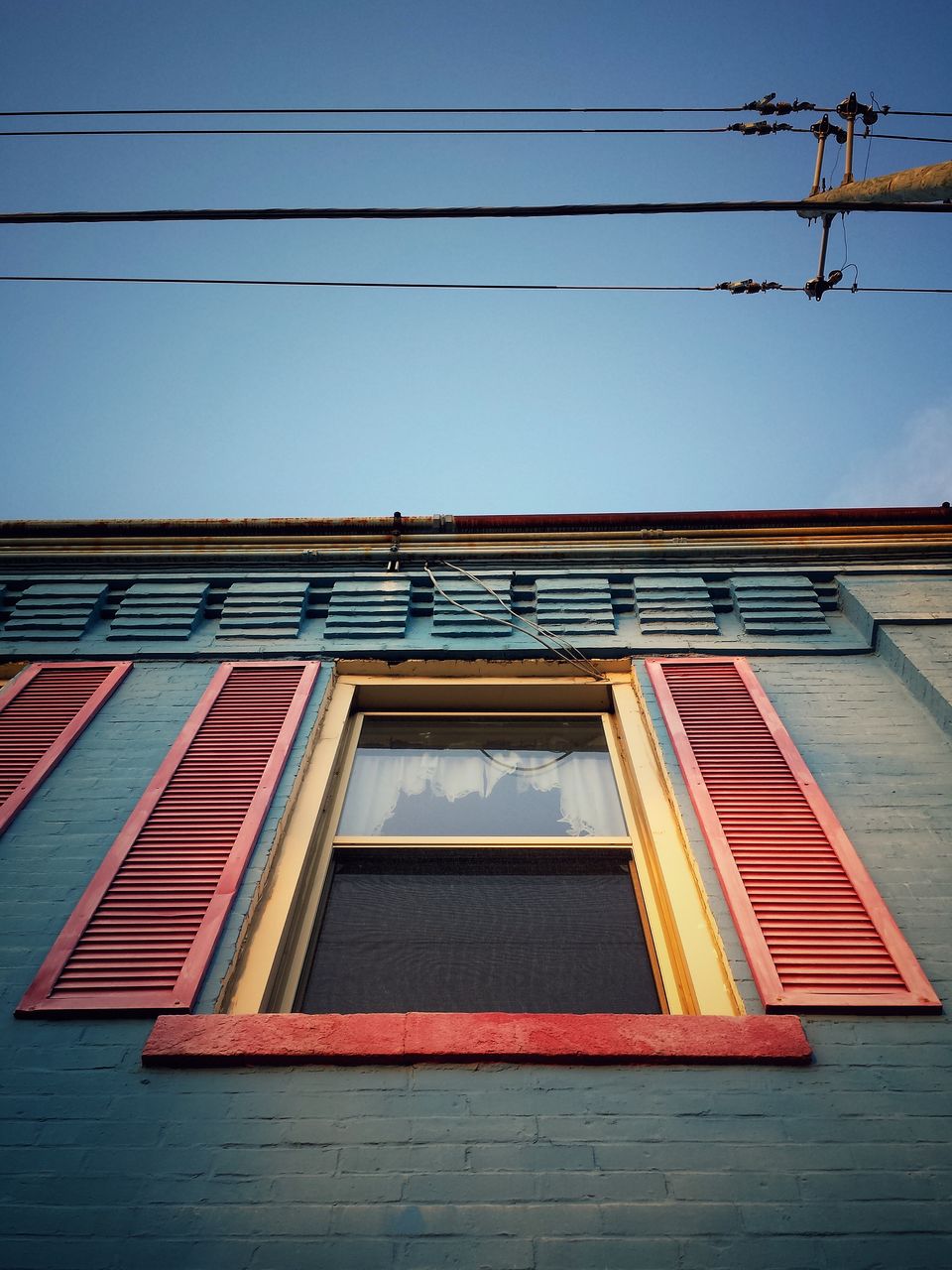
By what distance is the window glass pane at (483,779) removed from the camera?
3.56 m

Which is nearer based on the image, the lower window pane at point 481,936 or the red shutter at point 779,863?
the red shutter at point 779,863

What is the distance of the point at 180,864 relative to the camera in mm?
3000

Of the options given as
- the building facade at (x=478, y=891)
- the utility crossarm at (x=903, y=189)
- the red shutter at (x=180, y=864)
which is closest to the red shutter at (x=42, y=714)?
the building facade at (x=478, y=891)

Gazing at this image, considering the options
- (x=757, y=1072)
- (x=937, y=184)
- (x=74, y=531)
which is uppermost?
(x=74, y=531)

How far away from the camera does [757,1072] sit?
2250mm

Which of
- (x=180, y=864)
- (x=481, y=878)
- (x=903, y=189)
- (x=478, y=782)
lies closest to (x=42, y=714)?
(x=180, y=864)

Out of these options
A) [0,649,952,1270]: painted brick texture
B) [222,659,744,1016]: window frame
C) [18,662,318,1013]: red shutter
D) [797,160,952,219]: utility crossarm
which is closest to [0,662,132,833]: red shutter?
[18,662,318,1013]: red shutter

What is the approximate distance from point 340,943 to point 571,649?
216 centimetres

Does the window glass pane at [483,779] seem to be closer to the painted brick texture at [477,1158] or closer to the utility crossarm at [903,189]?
the painted brick texture at [477,1158]

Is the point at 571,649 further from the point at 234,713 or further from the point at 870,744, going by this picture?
the point at 234,713

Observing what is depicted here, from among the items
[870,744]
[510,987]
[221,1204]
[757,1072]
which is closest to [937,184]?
[870,744]

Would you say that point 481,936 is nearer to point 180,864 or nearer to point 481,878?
point 481,878

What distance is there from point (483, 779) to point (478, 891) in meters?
0.80

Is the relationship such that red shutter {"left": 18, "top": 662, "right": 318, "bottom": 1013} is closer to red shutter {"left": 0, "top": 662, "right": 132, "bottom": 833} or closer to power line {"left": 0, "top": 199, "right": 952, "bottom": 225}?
red shutter {"left": 0, "top": 662, "right": 132, "bottom": 833}
